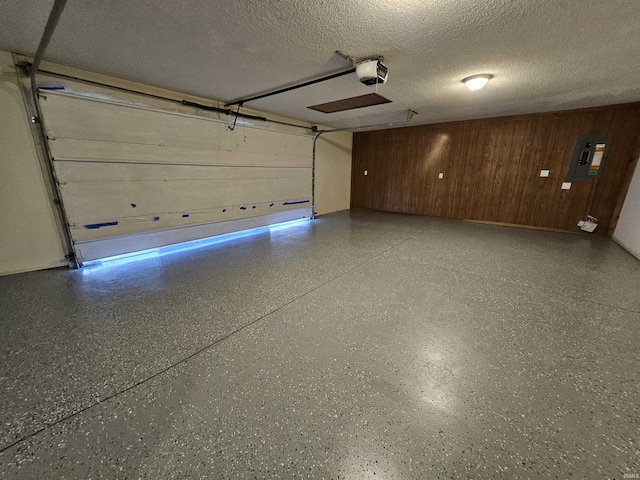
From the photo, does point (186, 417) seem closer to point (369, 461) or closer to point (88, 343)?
point (369, 461)

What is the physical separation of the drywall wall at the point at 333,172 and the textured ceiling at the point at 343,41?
9.58ft

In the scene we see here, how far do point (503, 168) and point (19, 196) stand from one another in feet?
25.1

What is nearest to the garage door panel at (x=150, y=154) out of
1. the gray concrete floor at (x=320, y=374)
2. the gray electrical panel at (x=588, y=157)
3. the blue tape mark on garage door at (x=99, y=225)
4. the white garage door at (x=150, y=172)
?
the white garage door at (x=150, y=172)

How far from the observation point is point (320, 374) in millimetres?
1424

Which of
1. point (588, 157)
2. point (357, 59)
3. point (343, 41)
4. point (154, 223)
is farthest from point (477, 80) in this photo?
point (154, 223)

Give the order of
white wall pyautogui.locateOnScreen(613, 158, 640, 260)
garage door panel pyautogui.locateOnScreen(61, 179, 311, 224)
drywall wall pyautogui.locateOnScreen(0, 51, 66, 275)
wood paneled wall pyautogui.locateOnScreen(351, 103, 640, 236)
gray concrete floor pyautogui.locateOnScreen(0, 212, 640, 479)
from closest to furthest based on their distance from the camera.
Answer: gray concrete floor pyautogui.locateOnScreen(0, 212, 640, 479), drywall wall pyautogui.locateOnScreen(0, 51, 66, 275), garage door panel pyautogui.locateOnScreen(61, 179, 311, 224), white wall pyautogui.locateOnScreen(613, 158, 640, 260), wood paneled wall pyautogui.locateOnScreen(351, 103, 640, 236)

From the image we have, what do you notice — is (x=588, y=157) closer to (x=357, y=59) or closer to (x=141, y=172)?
(x=357, y=59)

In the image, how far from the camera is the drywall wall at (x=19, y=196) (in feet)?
8.14

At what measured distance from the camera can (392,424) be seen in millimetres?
1138

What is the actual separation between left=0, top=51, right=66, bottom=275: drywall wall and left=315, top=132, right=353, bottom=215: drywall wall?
477 centimetres

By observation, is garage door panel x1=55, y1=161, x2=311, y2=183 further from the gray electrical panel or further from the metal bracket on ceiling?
the gray electrical panel

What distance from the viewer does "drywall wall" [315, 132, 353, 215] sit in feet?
21.0

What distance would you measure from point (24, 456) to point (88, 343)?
804 mm

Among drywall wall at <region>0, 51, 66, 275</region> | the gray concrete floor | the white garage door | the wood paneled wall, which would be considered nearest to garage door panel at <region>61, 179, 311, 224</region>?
the white garage door
